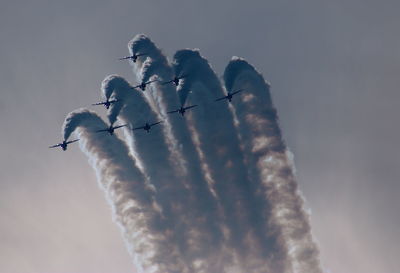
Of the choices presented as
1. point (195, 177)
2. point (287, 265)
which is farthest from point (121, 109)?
point (287, 265)

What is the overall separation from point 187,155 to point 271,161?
18.0 m

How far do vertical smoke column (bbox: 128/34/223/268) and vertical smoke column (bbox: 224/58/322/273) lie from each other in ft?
37.2

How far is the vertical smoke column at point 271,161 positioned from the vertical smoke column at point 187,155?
11324 millimetres

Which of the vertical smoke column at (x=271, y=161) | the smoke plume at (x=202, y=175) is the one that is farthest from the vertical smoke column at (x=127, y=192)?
the vertical smoke column at (x=271, y=161)

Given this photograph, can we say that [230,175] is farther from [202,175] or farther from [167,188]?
[167,188]

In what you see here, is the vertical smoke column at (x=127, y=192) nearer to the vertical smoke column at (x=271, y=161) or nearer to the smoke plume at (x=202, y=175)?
the smoke plume at (x=202, y=175)

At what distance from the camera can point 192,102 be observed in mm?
159125

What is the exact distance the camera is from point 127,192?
155 m

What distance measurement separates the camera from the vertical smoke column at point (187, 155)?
155m

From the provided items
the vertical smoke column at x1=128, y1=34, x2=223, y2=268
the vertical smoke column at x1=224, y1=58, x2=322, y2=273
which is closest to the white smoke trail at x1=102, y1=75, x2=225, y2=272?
the vertical smoke column at x1=128, y1=34, x2=223, y2=268

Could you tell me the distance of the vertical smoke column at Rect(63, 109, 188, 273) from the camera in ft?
497

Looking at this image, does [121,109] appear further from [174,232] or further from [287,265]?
[287,265]

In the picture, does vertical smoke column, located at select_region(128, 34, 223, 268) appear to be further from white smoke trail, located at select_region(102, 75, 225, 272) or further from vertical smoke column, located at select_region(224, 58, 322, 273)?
vertical smoke column, located at select_region(224, 58, 322, 273)

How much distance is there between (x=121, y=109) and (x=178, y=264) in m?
35.9
